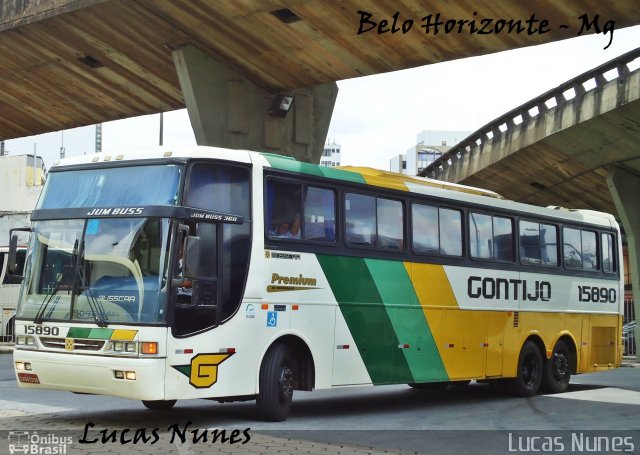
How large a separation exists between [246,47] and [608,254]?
8678 millimetres

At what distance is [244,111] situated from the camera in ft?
75.3

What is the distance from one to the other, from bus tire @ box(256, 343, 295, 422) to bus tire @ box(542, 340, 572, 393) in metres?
7.16

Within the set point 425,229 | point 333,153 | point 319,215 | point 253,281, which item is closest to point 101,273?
point 253,281

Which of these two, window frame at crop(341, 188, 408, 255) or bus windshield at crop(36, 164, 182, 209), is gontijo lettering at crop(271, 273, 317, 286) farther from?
bus windshield at crop(36, 164, 182, 209)

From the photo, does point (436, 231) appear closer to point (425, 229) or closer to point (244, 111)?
point (425, 229)

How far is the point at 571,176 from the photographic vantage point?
36094 mm

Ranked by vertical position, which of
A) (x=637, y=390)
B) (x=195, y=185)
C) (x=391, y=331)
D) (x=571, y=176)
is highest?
(x=571, y=176)

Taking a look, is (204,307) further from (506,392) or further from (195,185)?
(506,392)

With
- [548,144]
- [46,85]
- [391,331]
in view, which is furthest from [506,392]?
[548,144]

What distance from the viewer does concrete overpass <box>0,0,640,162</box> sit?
1789 centimetres

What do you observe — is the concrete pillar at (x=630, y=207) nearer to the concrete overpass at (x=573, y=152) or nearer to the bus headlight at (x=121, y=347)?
the concrete overpass at (x=573, y=152)

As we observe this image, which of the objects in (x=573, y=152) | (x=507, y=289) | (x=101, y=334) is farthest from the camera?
(x=573, y=152)

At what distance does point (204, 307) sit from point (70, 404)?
383cm

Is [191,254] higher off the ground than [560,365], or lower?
higher
